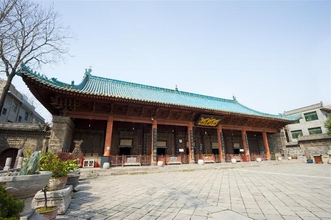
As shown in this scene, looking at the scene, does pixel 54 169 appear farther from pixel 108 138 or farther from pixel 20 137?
pixel 20 137

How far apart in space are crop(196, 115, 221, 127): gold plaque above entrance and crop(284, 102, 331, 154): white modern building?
1606 cm

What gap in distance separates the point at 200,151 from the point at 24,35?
16.6 metres

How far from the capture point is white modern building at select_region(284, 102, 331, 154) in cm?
2138

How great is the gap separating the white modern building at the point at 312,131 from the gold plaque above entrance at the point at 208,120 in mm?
16060

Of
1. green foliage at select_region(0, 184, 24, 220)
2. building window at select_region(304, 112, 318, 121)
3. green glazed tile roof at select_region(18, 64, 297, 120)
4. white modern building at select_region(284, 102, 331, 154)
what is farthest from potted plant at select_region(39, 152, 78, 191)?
building window at select_region(304, 112, 318, 121)

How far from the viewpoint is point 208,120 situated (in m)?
12.9

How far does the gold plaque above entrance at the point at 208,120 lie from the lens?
41.1ft

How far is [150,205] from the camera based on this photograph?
11.3 ft

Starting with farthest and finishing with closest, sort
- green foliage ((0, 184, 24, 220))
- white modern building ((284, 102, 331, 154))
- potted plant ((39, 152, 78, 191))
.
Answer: white modern building ((284, 102, 331, 154))
potted plant ((39, 152, 78, 191))
green foliage ((0, 184, 24, 220))

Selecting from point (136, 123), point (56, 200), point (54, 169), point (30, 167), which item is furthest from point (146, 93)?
point (30, 167)

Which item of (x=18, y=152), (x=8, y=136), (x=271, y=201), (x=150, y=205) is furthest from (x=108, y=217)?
(x=8, y=136)

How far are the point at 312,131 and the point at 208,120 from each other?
86.2ft

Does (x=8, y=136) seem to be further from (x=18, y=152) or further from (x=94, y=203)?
(x=94, y=203)

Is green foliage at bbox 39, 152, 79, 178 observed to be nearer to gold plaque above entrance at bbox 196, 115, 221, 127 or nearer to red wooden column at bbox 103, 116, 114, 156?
red wooden column at bbox 103, 116, 114, 156
